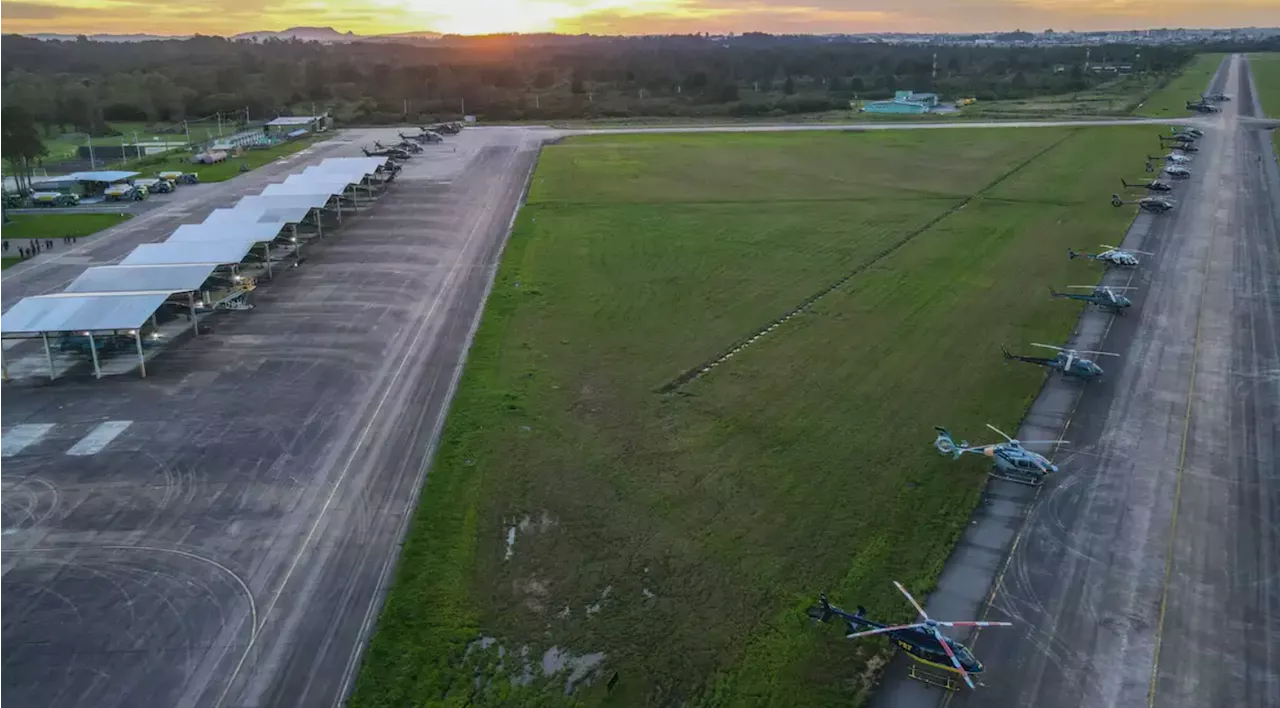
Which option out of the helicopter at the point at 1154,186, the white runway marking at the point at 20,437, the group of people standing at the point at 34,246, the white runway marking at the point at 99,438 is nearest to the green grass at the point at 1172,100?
the helicopter at the point at 1154,186

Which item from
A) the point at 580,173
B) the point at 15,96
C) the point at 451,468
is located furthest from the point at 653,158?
the point at 15,96

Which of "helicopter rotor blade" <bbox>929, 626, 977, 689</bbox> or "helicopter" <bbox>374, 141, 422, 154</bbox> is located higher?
"helicopter" <bbox>374, 141, 422, 154</bbox>

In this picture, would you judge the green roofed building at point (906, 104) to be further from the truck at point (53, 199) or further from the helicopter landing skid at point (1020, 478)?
the helicopter landing skid at point (1020, 478)

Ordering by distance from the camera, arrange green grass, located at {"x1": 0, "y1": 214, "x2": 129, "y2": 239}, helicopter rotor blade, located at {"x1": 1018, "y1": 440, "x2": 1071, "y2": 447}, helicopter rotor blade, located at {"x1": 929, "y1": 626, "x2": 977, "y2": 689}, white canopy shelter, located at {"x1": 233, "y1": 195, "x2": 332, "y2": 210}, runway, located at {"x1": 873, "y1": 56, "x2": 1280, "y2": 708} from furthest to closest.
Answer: green grass, located at {"x1": 0, "y1": 214, "x2": 129, "y2": 239}
white canopy shelter, located at {"x1": 233, "y1": 195, "x2": 332, "y2": 210}
helicopter rotor blade, located at {"x1": 1018, "y1": 440, "x2": 1071, "y2": 447}
runway, located at {"x1": 873, "y1": 56, "x2": 1280, "y2": 708}
helicopter rotor blade, located at {"x1": 929, "y1": 626, "x2": 977, "y2": 689}

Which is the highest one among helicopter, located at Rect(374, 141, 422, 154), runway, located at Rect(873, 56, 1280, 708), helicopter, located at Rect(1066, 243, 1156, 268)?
helicopter, located at Rect(374, 141, 422, 154)

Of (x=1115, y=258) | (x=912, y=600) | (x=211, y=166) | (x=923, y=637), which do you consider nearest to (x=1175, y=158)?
(x=1115, y=258)

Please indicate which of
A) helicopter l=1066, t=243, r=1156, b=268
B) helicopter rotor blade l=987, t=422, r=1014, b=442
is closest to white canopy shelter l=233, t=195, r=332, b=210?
helicopter rotor blade l=987, t=422, r=1014, b=442

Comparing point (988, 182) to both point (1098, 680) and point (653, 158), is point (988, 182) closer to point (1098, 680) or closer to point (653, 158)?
point (653, 158)

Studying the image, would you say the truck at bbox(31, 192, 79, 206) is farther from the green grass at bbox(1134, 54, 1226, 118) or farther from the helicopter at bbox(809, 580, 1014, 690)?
the green grass at bbox(1134, 54, 1226, 118)
